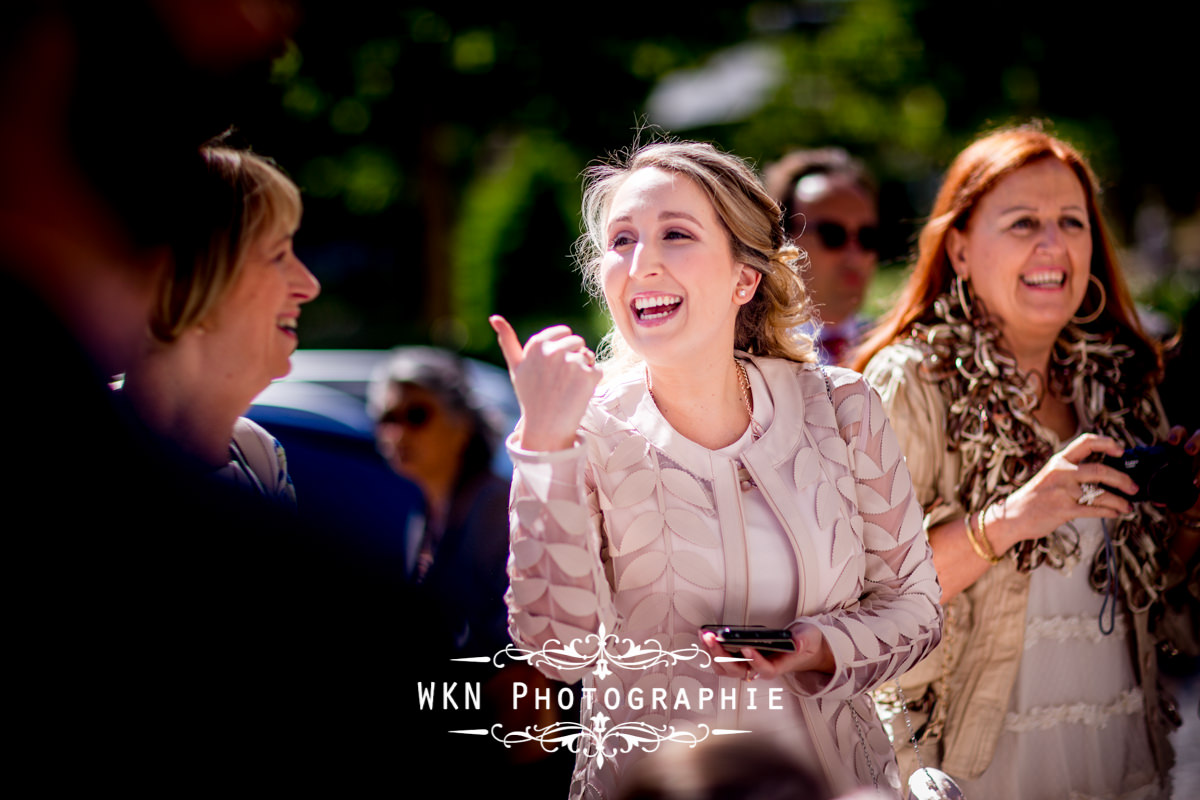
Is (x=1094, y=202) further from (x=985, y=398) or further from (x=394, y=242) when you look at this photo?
(x=394, y=242)

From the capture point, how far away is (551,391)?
1698mm

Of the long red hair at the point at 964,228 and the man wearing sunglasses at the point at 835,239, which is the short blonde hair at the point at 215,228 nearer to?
the long red hair at the point at 964,228

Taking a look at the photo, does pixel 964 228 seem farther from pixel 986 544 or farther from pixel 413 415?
pixel 413 415

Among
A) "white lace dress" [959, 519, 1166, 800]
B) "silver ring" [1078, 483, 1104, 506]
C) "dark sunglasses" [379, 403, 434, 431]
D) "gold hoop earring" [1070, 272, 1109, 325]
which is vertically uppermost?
"dark sunglasses" [379, 403, 434, 431]

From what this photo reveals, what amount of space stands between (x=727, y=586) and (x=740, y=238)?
0.70m

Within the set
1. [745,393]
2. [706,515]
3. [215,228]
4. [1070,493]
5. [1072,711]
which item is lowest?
[1072,711]

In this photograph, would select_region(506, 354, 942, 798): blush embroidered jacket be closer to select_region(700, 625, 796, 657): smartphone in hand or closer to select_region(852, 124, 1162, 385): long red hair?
select_region(700, 625, 796, 657): smartphone in hand

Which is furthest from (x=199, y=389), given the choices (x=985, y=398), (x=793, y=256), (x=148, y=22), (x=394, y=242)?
(x=394, y=242)

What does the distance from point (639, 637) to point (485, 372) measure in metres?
4.86

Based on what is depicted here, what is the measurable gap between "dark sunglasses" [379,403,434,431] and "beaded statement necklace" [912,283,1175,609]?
188 centimetres

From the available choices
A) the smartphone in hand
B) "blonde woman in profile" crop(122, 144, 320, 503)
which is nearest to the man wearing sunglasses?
the smartphone in hand

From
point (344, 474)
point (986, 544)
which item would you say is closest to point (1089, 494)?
point (986, 544)

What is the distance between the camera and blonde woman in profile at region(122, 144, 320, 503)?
1.73 m

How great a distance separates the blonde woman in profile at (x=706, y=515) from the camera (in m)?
1.73
